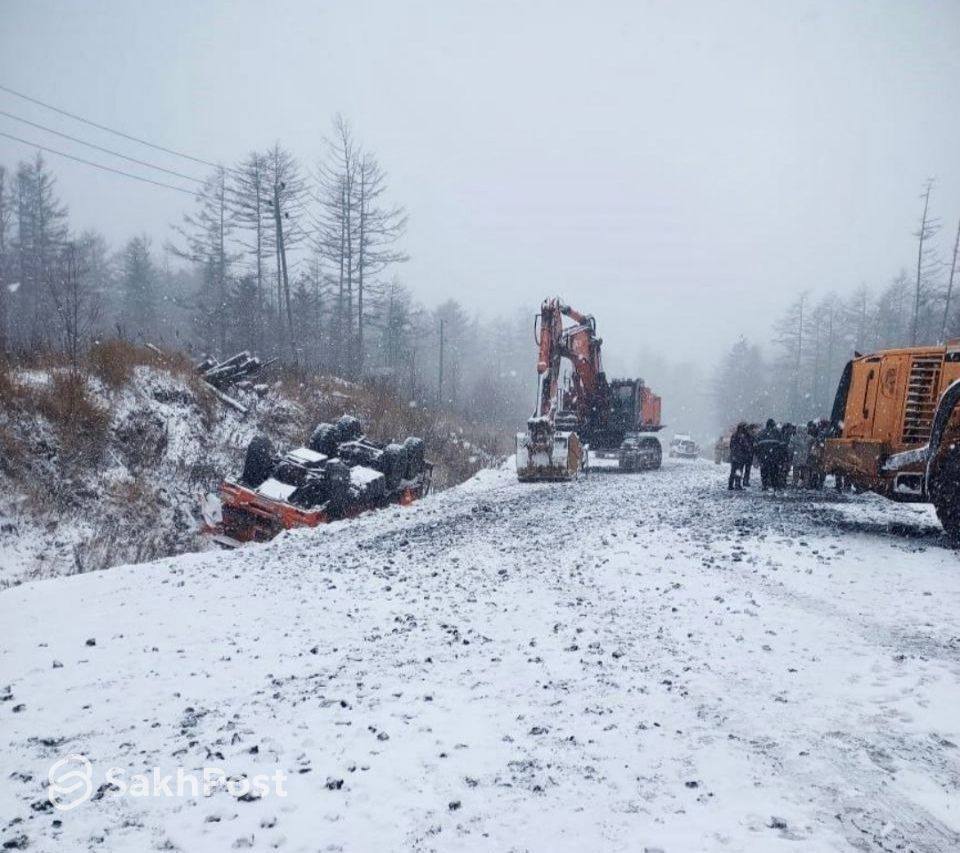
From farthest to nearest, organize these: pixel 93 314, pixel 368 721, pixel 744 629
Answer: pixel 93 314 < pixel 744 629 < pixel 368 721

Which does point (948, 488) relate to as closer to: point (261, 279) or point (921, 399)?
point (921, 399)

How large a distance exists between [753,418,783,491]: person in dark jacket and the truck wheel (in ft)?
21.6

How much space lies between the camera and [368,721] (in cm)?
370

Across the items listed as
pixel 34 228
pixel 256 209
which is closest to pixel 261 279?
pixel 256 209

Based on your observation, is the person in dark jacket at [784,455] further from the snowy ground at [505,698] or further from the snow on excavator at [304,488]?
the snow on excavator at [304,488]

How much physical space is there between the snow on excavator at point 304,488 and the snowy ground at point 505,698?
110 inches

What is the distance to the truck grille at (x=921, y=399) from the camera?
31.6 feet

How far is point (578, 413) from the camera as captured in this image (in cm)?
2078

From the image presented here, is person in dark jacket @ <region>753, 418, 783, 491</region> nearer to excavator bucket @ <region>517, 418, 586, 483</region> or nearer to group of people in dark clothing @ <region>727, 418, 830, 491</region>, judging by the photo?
group of people in dark clothing @ <region>727, 418, 830, 491</region>

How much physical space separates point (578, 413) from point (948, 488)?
42.4ft

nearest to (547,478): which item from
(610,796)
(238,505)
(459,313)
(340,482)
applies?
(340,482)

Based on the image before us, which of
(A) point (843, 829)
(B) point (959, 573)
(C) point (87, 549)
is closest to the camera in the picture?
(A) point (843, 829)

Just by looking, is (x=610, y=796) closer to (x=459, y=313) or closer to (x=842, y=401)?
(x=842, y=401)

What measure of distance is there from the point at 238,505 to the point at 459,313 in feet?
198
